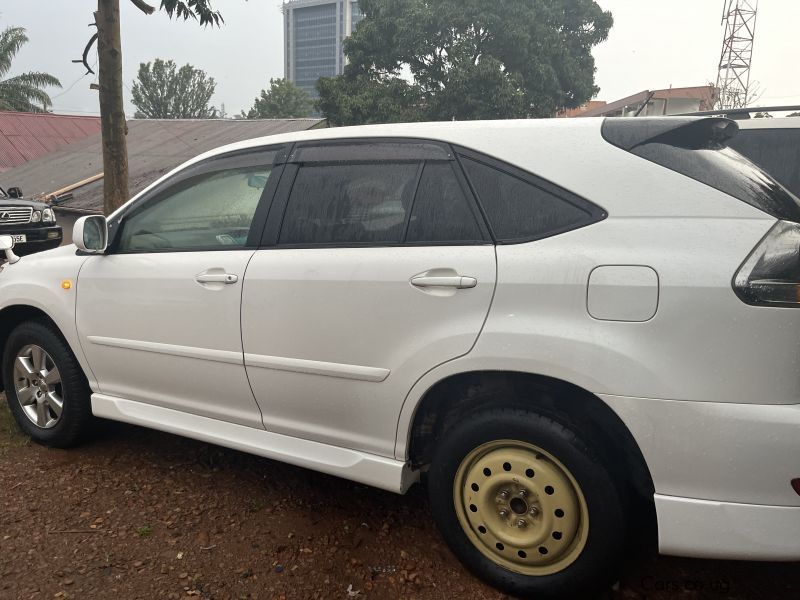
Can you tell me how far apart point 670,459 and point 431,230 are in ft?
3.68

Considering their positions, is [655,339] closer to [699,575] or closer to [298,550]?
[699,575]

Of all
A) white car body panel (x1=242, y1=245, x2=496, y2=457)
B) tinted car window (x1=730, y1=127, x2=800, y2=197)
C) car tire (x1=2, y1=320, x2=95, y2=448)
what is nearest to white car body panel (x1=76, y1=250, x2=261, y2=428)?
white car body panel (x1=242, y1=245, x2=496, y2=457)

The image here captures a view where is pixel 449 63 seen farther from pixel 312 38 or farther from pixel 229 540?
pixel 312 38

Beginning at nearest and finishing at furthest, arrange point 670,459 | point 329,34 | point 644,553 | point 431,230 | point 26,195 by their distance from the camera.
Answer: point 670,459
point 431,230
point 644,553
point 26,195
point 329,34

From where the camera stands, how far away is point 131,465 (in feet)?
11.1

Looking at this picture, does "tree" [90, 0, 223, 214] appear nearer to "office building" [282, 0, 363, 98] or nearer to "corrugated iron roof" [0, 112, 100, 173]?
"corrugated iron roof" [0, 112, 100, 173]

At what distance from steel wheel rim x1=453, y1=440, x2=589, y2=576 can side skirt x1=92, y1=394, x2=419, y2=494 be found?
291 mm

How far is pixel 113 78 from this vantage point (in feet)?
19.7

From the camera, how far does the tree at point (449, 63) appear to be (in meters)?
18.3

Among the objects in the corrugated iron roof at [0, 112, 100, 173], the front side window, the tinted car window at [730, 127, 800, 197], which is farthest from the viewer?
the corrugated iron roof at [0, 112, 100, 173]

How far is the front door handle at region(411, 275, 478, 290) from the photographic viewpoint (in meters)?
2.20

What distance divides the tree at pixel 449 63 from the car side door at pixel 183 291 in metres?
16.1

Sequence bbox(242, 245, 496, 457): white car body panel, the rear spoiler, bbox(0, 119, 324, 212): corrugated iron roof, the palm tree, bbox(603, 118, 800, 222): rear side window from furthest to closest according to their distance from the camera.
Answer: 1. the palm tree
2. bbox(0, 119, 324, 212): corrugated iron roof
3. bbox(242, 245, 496, 457): white car body panel
4. the rear spoiler
5. bbox(603, 118, 800, 222): rear side window

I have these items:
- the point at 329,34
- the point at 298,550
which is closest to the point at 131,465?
the point at 298,550
